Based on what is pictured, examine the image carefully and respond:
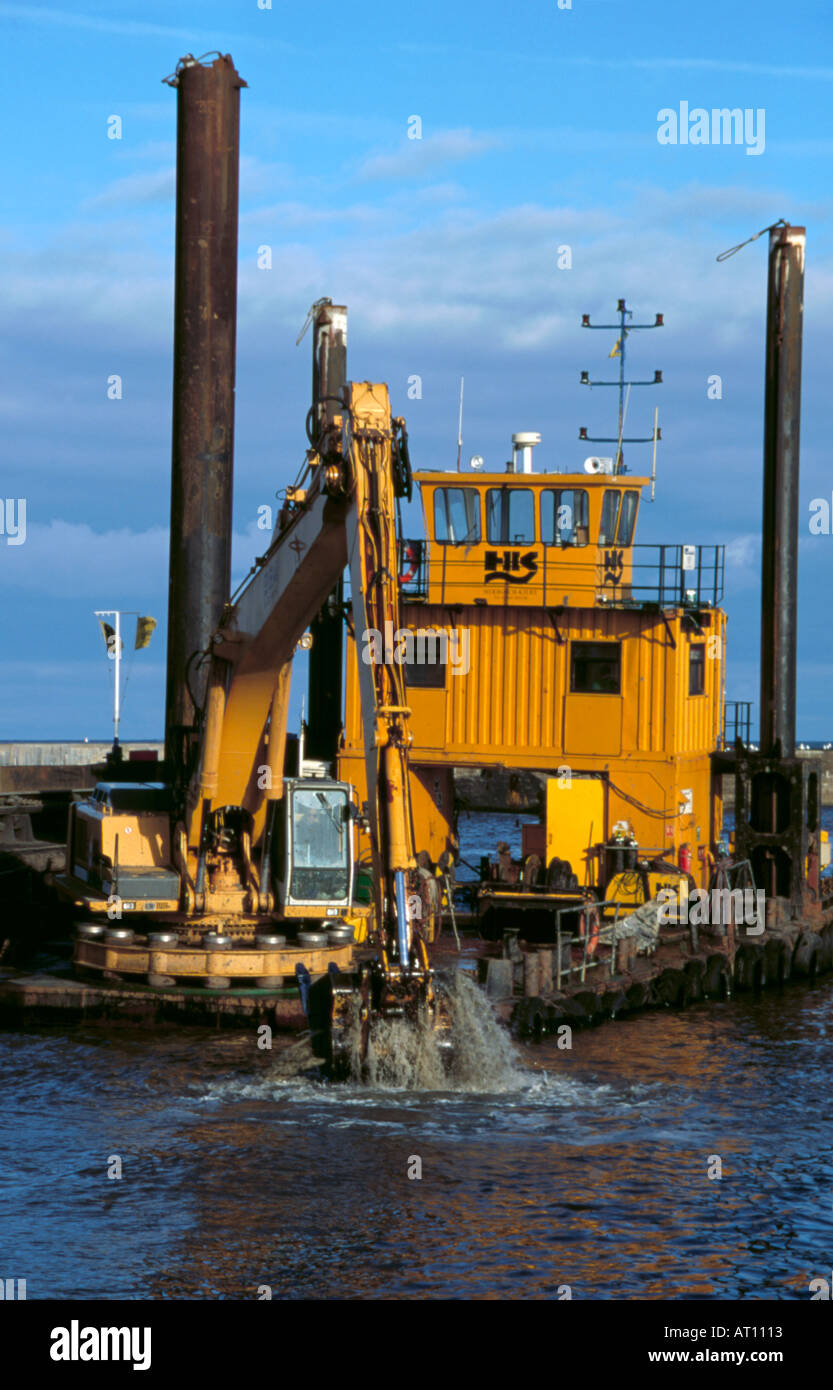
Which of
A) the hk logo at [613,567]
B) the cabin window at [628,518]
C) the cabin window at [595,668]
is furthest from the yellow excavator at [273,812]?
the cabin window at [628,518]

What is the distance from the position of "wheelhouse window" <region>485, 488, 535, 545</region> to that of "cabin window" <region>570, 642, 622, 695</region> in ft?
11.1

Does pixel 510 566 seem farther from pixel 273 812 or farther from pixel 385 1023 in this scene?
pixel 385 1023

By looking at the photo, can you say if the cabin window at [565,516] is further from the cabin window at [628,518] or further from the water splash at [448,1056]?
the water splash at [448,1056]

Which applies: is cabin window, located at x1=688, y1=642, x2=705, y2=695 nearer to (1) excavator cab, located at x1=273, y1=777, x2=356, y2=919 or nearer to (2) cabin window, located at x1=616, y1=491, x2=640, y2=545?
(2) cabin window, located at x1=616, y1=491, x2=640, y2=545

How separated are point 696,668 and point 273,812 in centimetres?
1303

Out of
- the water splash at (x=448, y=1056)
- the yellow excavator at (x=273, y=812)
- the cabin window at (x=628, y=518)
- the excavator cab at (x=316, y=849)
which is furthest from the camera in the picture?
the cabin window at (x=628, y=518)

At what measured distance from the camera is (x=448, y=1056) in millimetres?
21781

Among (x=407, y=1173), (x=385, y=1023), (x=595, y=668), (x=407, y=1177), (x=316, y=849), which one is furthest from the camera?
(x=595, y=668)

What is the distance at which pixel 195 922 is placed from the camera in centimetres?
2780

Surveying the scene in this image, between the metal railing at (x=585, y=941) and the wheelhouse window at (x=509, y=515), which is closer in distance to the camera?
the metal railing at (x=585, y=941)

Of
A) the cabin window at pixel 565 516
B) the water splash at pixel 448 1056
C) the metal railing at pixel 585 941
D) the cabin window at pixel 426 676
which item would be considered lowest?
the water splash at pixel 448 1056

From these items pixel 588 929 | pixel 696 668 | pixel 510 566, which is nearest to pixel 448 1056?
pixel 588 929

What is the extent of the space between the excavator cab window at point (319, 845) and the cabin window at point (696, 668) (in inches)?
470

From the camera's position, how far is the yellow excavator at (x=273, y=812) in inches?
841
